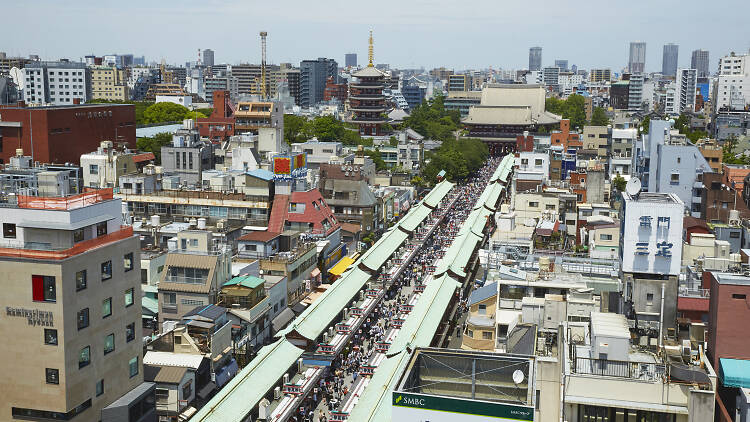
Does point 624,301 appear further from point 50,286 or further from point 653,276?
point 50,286

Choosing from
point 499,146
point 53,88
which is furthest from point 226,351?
point 53,88

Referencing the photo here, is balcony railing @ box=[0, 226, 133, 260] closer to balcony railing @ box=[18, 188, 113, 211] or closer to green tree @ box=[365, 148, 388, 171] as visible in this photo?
balcony railing @ box=[18, 188, 113, 211]

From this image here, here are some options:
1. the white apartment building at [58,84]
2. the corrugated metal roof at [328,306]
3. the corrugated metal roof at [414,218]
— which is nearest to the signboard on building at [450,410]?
the corrugated metal roof at [328,306]

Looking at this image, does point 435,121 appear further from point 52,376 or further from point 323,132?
point 52,376

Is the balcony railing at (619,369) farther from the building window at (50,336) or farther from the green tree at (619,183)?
the green tree at (619,183)

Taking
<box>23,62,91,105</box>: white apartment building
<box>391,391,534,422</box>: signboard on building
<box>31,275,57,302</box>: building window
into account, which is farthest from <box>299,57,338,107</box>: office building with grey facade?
<box>391,391,534,422</box>: signboard on building

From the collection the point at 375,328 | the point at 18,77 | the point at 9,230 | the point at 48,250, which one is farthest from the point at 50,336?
the point at 18,77

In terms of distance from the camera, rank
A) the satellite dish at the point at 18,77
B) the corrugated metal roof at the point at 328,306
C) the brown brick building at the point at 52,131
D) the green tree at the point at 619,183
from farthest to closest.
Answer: the satellite dish at the point at 18,77, the green tree at the point at 619,183, the brown brick building at the point at 52,131, the corrugated metal roof at the point at 328,306
